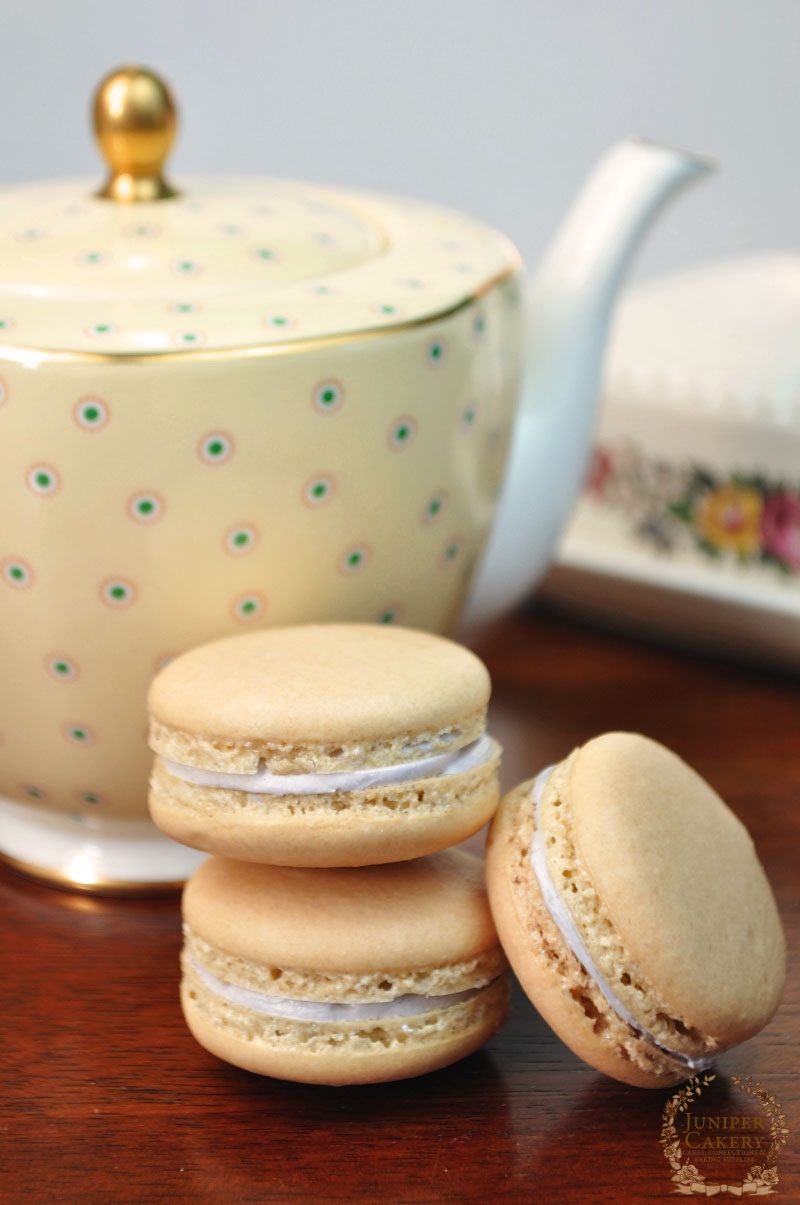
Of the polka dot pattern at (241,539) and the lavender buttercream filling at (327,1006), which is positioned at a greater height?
the polka dot pattern at (241,539)

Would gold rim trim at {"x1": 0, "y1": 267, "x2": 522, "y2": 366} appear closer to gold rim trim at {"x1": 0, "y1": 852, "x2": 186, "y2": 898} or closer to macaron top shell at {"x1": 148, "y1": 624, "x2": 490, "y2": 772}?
macaron top shell at {"x1": 148, "y1": 624, "x2": 490, "y2": 772}

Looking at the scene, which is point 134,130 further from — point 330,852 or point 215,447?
point 330,852

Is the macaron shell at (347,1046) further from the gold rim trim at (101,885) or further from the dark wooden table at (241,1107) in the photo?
the gold rim trim at (101,885)

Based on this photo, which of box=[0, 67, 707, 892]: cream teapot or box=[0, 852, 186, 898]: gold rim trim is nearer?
box=[0, 67, 707, 892]: cream teapot

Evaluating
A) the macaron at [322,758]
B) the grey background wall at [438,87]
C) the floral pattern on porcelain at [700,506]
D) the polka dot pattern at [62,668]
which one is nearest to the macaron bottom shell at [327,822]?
the macaron at [322,758]

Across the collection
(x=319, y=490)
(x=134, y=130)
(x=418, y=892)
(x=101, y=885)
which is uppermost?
(x=134, y=130)

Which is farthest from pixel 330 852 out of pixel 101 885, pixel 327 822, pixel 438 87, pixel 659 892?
pixel 438 87

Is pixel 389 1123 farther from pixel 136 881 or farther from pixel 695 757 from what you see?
pixel 695 757

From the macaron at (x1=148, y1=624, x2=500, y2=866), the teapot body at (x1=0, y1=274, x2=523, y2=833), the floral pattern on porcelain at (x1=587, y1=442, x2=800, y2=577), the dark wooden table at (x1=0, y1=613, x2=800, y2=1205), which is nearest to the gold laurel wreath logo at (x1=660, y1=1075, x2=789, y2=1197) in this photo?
the dark wooden table at (x1=0, y1=613, x2=800, y2=1205)
